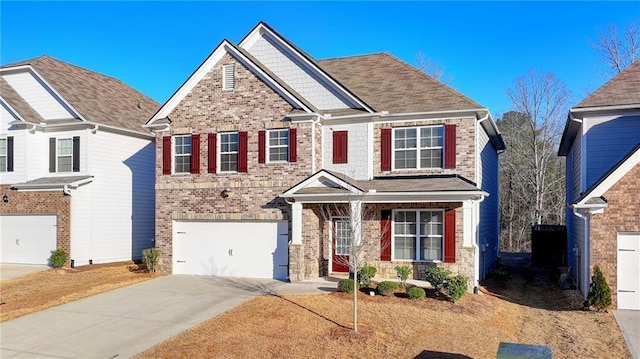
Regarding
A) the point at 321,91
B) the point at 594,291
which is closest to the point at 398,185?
the point at 321,91

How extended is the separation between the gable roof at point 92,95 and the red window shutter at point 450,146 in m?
13.7

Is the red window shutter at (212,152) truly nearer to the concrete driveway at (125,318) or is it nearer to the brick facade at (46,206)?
the concrete driveway at (125,318)

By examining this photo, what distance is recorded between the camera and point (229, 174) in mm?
17641

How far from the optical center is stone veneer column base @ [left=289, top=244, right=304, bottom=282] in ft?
52.1

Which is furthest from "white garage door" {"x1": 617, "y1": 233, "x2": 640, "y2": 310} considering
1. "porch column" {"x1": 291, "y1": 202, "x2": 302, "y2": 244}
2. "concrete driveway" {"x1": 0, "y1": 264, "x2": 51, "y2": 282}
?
"concrete driveway" {"x1": 0, "y1": 264, "x2": 51, "y2": 282}

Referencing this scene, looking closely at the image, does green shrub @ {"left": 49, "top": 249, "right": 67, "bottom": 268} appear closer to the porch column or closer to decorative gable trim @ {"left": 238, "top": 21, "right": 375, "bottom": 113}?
the porch column

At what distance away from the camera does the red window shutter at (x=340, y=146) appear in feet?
56.2

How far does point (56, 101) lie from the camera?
68.6ft

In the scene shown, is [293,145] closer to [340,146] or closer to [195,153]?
[340,146]

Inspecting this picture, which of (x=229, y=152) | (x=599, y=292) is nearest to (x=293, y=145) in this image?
(x=229, y=152)

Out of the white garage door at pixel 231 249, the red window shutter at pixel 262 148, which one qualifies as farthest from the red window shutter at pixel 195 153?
the red window shutter at pixel 262 148

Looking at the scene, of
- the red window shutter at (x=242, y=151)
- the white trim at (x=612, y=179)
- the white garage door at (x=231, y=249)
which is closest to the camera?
the white trim at (x=612, y=179)

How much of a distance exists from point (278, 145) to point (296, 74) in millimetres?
3002

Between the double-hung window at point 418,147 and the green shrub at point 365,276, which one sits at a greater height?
→ the double-hung window at point 418,147
